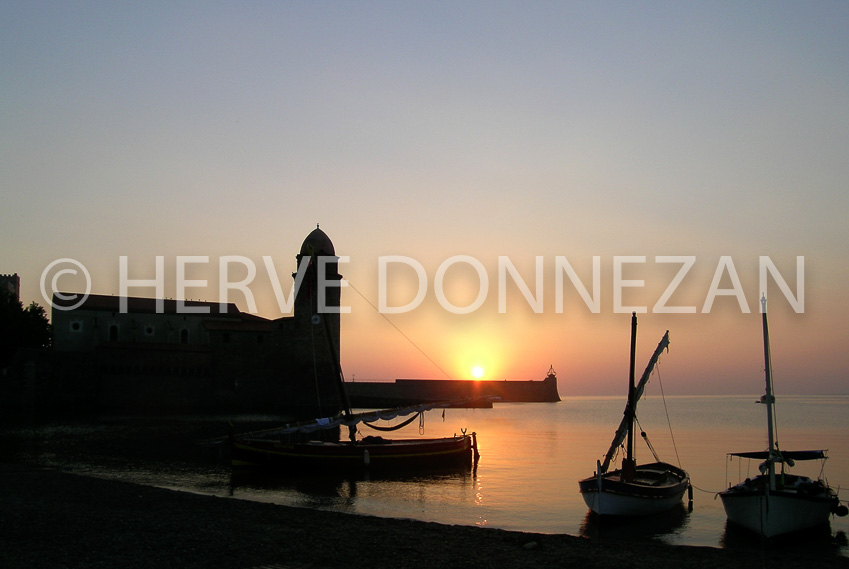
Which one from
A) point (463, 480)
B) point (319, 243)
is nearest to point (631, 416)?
point (463, 480)

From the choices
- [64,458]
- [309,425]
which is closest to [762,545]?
[309,425]

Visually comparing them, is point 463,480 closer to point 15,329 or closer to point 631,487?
point 631,487

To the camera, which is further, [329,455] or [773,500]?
[329,455]

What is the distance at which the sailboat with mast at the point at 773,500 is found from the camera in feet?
55.6

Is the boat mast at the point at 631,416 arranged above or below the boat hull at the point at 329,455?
above

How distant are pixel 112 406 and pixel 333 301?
73.1 feet

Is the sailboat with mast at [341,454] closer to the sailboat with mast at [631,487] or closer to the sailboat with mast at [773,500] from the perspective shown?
the sailboat with mast at [631,487]

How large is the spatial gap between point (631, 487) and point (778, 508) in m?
3.54

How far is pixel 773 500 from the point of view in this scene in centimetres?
1700

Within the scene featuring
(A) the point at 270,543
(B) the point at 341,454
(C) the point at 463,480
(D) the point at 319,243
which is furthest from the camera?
(D) the point at 319,243

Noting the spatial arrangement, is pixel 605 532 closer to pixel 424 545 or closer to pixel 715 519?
pixel 715 519

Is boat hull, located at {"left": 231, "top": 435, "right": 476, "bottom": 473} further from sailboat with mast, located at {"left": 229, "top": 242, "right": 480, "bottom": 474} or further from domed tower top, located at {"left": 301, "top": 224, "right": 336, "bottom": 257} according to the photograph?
domed tower top, located at {"left": 301, "top": 224, "right": 336, "bottom": 257}

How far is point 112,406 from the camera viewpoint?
2469 inches

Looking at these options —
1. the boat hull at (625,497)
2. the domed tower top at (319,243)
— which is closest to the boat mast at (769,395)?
the boat hull at (625,497)
